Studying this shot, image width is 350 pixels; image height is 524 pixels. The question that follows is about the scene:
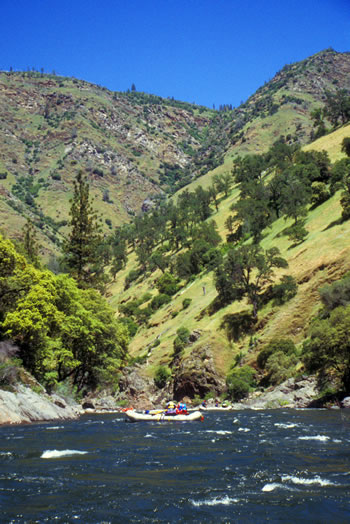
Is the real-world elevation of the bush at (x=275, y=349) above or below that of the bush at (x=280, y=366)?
above

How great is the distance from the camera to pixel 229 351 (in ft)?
221

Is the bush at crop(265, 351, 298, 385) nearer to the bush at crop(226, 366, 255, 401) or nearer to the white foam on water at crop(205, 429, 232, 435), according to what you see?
the bush at crop(226, 366, 255, 401)

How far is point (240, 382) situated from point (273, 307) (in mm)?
14378

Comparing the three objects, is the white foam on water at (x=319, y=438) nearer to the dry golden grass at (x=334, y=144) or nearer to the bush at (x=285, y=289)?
the bush at (x=285, y=289)

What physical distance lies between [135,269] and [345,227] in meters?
83.5

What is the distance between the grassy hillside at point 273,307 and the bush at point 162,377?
3.44 meters

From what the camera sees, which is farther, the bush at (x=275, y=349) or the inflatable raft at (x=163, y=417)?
the bush at (x=275, y=349)

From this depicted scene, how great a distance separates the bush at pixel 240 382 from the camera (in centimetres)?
5734

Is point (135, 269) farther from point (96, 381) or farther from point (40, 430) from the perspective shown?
point (40, 430)

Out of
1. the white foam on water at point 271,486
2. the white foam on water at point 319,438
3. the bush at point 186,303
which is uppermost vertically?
the white foam on water at point 271,486

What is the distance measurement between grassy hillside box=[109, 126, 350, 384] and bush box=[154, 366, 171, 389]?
3.44m

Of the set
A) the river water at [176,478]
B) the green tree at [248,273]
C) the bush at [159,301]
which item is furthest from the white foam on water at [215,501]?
the bush at [159,301]

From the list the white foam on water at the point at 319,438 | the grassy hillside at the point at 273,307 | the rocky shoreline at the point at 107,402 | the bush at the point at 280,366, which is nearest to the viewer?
the white foam on water at the point at 319,438

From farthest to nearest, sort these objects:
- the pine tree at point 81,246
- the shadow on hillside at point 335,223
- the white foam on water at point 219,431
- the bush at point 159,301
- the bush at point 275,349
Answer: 1. the bush at point 159,301
2. the shadow on hillside at point 335,223
3. the pine tree at point 81,246
4. the bush at point 275,349
5. the white foam on water at point 219,431
